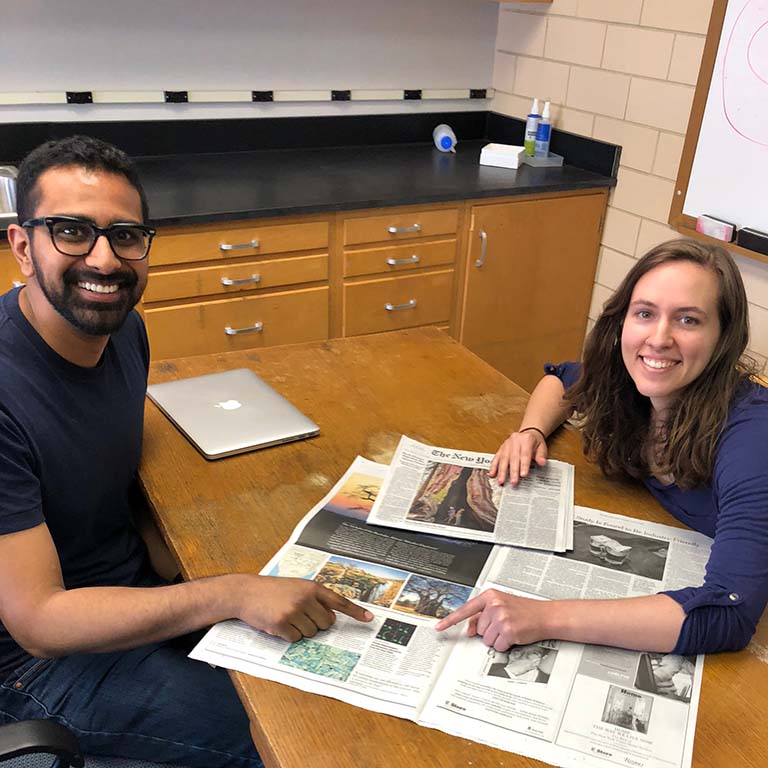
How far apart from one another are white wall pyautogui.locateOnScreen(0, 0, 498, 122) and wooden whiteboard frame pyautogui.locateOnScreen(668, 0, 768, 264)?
1149 millimetres

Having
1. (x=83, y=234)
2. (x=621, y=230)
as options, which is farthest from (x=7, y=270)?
(x=621, y=230)

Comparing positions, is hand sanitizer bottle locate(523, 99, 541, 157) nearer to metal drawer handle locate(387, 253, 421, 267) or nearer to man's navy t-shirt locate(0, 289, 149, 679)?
metal drawer handle locate(387, 253, 421, 267)

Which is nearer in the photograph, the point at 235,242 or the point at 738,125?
the point at 738,125

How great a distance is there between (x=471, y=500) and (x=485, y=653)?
1.12 feet

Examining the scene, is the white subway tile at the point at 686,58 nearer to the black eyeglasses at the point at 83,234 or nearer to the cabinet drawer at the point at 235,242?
the cabinet drawer at the point at 235,242

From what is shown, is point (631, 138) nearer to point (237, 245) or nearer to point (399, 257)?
point (399, 257)

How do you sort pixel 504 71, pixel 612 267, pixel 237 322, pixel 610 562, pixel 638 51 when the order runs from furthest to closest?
pixel 504 71 → pixel 612 267 → pixel 638 51 → pixel 237 322 → pixel 610 562

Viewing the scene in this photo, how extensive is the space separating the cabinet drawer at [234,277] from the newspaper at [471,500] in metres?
1.27

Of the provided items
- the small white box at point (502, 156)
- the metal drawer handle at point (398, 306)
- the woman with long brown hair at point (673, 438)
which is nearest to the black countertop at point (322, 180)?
the small white box at point (502, 156)

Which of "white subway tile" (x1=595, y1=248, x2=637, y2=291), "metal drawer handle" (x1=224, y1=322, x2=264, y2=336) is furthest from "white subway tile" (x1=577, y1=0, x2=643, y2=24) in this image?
"metal drawer handle" (x1=224, y1=322, x2=264, y2=336)

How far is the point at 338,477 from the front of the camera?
1.33 meters

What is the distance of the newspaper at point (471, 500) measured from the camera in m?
1.20

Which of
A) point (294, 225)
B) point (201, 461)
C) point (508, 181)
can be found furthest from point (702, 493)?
point (508, 181)

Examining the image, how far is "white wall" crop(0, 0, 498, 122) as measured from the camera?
2.66m
